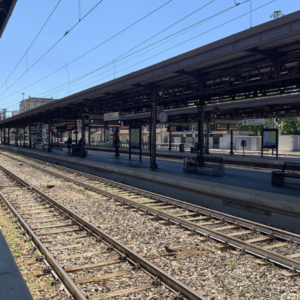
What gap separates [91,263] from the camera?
5375mm

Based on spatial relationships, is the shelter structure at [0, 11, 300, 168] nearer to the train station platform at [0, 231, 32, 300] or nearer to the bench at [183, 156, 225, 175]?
the bench at [183, 156, 225, 175]

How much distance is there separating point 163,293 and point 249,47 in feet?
22.2

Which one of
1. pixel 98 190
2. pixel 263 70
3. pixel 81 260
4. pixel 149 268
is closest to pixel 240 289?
pixel 149 268

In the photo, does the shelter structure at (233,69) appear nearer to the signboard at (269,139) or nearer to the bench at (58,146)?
the signboard at (269,139)

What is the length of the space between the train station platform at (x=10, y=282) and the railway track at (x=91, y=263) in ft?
2.92

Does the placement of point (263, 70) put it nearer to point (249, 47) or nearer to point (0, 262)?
point (249, 47)

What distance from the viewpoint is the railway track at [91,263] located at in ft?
14.4

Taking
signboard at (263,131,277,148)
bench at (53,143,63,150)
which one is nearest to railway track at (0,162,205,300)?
signboard at (263,131,277,148)

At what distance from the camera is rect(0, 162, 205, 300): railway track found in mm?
4383

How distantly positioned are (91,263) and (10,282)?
2092 millimetres

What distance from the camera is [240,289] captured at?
4.46m

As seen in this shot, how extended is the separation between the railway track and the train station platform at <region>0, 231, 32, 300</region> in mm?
891

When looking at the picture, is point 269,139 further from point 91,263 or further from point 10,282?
point 10,282

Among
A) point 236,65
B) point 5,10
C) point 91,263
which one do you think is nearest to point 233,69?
point 236,65
